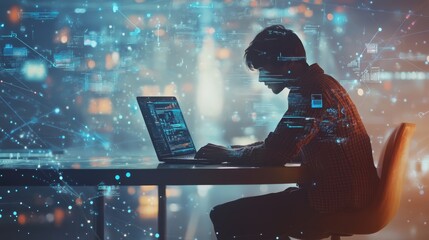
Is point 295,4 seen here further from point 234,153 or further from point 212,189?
point 234,153

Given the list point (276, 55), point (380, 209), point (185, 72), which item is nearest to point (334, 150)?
point (380, 209)

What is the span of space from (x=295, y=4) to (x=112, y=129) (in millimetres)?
1883

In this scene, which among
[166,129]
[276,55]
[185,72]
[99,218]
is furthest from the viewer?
[185,72]

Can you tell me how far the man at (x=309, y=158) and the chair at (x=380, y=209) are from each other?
3 centimetres

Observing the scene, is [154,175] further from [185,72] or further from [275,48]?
[185,72]

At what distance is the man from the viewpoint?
1867 mm

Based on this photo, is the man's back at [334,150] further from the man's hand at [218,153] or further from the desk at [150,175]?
the man's hand at [218,153]

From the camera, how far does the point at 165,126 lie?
2.35m

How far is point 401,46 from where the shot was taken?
466 cm

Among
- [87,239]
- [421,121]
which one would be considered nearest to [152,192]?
[87,239]

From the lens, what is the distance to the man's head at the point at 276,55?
201 cm

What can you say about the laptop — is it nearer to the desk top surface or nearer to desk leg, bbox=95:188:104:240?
the desk top surface

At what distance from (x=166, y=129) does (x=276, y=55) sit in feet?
1.95

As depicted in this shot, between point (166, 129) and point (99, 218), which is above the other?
point (166, 129)
